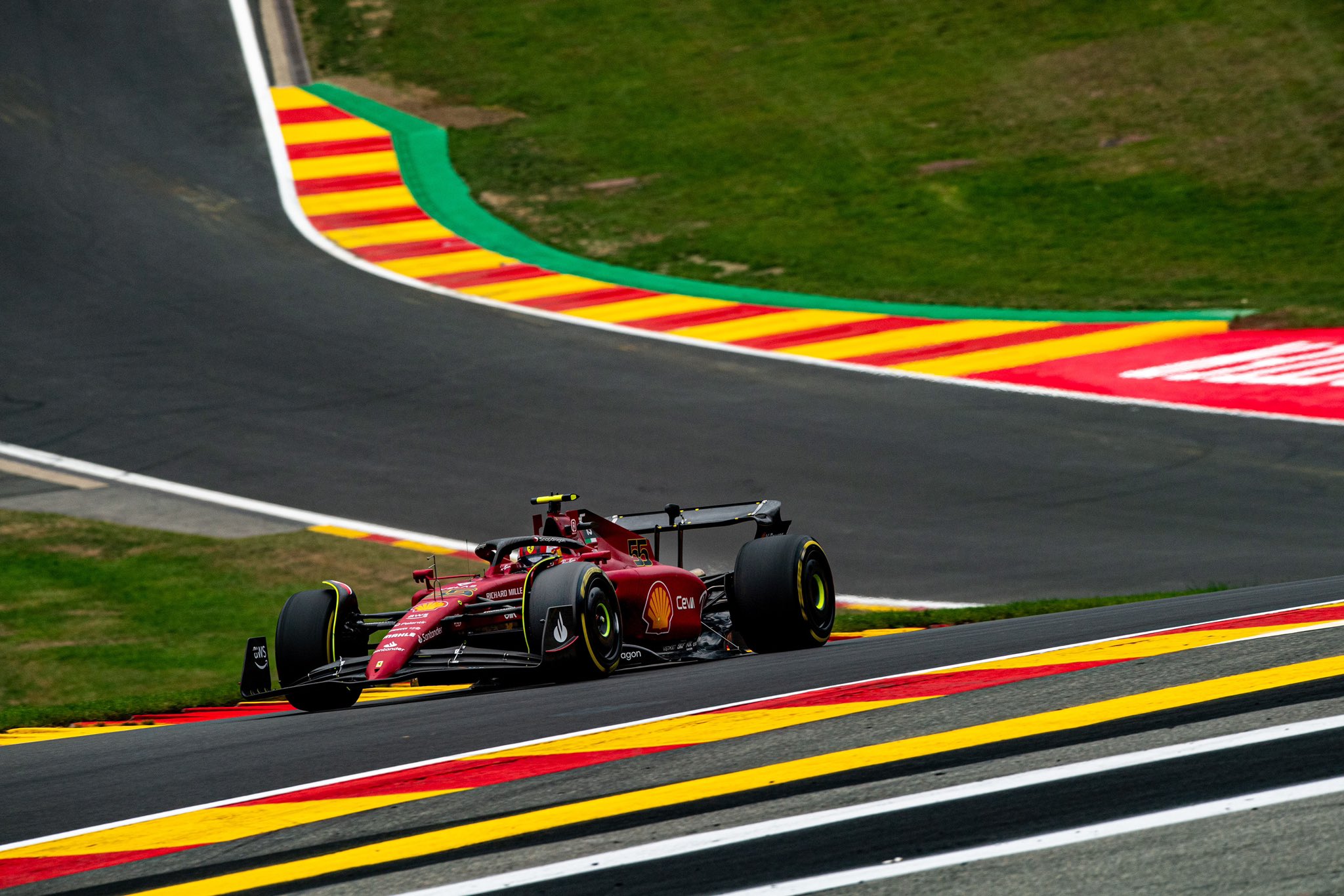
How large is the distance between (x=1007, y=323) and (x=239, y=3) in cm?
2325

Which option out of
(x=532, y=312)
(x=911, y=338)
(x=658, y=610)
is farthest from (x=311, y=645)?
(x=532, y=312)

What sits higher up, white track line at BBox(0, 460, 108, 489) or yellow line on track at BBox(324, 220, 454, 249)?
yellow line on track at BBox(324, 220, 454, 249)

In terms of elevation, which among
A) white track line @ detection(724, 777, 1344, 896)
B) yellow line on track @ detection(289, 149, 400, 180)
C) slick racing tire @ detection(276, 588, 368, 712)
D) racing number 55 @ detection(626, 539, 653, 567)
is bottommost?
white track line @ detection(724, 777, 1344, 896)

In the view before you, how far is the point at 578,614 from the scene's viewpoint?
28.9 ft

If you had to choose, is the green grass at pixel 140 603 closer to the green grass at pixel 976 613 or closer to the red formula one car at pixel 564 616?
the red formula one car at pixel 564 616

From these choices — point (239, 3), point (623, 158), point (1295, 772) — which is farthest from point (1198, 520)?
point (239, 3)

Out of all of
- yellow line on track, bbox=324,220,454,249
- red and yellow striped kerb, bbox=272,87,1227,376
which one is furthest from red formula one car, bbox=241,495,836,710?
yellow line on track, bbox=324,220,454,249

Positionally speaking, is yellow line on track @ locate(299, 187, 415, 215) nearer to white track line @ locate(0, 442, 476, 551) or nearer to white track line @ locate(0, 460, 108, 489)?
Result: white track line @ locate(0, 442, 476, 551)

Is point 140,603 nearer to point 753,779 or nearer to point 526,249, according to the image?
point 753,779

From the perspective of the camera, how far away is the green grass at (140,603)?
11734 mm

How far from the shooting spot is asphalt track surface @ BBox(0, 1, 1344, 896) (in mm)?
4898

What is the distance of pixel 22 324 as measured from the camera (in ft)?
71.4

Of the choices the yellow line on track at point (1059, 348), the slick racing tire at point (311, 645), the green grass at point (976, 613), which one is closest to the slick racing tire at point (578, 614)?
the slick racing tire at point (311, 645)

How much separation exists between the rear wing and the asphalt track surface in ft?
4.08
